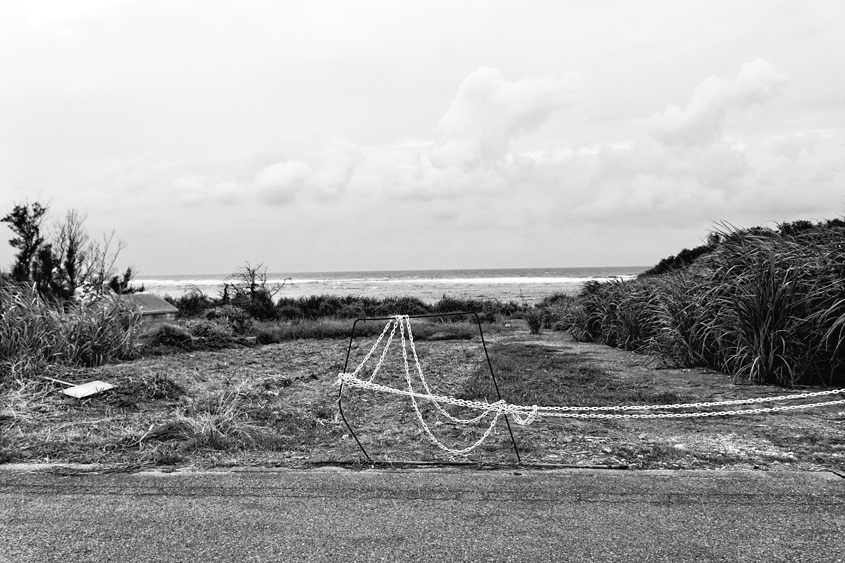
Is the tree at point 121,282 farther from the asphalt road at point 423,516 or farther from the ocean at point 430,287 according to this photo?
the asphalt road at point 423,516

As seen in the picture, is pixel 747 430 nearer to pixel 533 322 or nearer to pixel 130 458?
pixel 130 458

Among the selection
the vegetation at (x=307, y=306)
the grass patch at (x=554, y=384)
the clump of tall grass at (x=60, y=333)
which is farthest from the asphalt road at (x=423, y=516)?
the vegetation at (x=307, y=306)

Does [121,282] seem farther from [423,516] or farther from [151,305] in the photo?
[423,516]

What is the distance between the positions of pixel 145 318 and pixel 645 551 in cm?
1240

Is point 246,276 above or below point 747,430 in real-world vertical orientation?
above

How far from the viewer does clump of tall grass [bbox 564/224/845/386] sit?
23.6 ft

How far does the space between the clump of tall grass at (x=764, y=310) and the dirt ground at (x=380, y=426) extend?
43cm

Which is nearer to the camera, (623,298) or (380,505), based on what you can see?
(380,505)

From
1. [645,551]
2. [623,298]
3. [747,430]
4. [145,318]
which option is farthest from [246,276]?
[645,551]

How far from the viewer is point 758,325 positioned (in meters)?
7.66

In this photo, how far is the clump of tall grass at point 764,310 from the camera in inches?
283

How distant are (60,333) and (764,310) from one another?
874cm

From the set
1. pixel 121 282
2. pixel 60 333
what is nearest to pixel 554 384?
pixel 60 333

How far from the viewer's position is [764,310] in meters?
7.61
